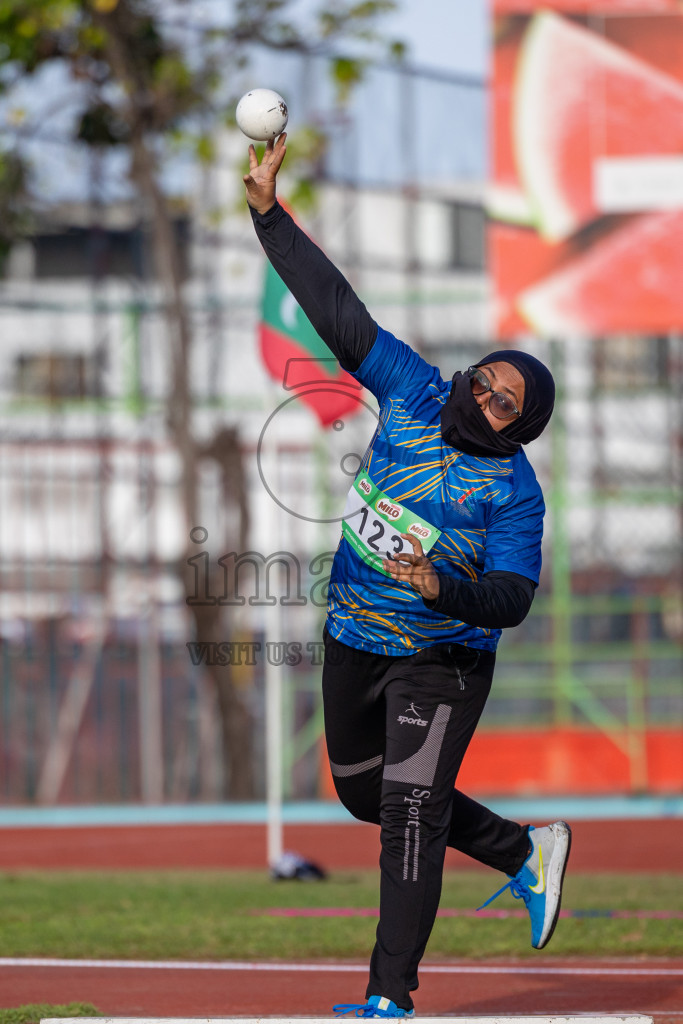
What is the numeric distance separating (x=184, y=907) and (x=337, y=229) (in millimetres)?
8357

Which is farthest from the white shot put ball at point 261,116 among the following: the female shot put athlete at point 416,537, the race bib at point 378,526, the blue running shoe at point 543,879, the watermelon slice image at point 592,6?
the watermelon slice image at point 592,6

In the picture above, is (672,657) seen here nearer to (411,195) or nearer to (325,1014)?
(411,195)

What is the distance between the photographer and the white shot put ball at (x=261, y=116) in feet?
13.6

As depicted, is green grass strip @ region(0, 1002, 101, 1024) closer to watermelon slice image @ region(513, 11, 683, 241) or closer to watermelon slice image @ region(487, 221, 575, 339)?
watermelon slice image @ region(487, 221, 575, 339)

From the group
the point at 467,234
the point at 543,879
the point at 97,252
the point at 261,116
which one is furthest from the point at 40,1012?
the point at 467,234

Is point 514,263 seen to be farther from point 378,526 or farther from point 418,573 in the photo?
point 418,573

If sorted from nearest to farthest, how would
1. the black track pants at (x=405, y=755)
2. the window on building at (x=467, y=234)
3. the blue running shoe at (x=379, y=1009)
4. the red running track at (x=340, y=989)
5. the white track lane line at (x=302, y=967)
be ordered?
1. the blue running shoe at (x=379, y=1009)
2. the black track pants at (x=405, y=755)
3. the red running track at (x=340, y=989)
4. the white track lane line at (x=302, y=967)
5. the window on building at (x=467, y=234)

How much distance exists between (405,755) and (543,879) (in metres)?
0.83

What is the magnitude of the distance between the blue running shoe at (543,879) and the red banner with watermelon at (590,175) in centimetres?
864

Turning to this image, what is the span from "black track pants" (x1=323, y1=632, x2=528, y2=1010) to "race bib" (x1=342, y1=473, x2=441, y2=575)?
323mm

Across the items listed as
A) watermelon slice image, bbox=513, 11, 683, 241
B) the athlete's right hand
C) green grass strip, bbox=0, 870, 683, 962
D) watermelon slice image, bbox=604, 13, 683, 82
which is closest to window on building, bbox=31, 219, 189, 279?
watermelon slice image, bbox=513, 11, 683, 241

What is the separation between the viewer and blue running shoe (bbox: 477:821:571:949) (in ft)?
14.7

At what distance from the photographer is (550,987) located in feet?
16.5

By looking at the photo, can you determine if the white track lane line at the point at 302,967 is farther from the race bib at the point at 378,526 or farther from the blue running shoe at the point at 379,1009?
the race bib at the point at 378,526
